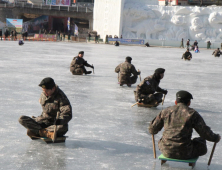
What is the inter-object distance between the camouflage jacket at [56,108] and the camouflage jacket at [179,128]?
1.20 metres

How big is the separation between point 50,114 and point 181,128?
2009mm

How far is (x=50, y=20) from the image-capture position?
6281 cm

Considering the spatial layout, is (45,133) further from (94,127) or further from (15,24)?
(15,24)

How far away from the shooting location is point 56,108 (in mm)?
5578

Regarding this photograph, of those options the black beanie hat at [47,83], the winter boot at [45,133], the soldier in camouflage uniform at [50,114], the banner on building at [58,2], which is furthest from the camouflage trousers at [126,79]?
the banner on building at [58,2]

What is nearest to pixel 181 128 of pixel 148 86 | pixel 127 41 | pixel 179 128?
pixel 179 128

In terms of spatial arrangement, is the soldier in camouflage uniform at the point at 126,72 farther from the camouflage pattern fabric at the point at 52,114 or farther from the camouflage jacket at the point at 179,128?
the camouflage jacket at the point at 179,128

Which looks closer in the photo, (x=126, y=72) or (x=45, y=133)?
(x=45, y=133)

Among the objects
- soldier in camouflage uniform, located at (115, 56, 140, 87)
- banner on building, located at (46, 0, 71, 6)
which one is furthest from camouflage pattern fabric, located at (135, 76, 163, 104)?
banner on building, located at (46, 0, 71, 6)

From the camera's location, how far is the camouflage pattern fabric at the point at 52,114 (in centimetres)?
536

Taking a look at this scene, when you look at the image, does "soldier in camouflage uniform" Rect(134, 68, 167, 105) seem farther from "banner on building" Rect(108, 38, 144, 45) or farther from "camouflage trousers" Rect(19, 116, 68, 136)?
"banner on building" Rect(108, 38, 144, 45)

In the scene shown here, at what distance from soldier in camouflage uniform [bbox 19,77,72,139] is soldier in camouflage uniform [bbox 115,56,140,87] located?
6175 millimetres

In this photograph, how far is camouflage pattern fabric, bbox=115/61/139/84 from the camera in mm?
11758

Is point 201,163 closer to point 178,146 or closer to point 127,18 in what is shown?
point 178,146
